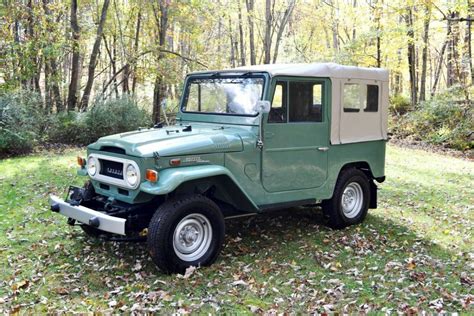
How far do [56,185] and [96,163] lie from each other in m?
3.81

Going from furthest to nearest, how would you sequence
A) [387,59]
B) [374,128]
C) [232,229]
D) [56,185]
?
[387,59] < [56,185] < [374,128] < [232,229]

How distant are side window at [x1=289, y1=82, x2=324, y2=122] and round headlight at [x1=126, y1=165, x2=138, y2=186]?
206 centimetres

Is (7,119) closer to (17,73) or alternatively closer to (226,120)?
(17,73)

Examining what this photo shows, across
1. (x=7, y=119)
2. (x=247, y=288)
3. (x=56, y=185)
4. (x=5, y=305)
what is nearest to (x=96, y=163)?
(x=5, y=305)

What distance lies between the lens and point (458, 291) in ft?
14.5

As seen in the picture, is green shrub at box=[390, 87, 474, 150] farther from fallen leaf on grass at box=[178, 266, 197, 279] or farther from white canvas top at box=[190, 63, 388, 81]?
fallen leaf on grass at box=[178, 266, 197, 279]

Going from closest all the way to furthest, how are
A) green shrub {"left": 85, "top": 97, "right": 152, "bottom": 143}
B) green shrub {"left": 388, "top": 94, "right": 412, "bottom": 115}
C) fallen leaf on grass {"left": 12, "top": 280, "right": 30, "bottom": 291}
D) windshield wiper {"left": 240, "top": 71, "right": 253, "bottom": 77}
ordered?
fallen leaf on grass {"left": 12, "top": 280, "right": 30, "bottom": 291} < windshield wiper {"left": 240, "top": 71, "right": 253, "bottom": 77} < green shrub {"left": 85, "top": 97, "right": 152, "bottom": 143} < green shrub {"left": 388, "top": 94, "right": 412, "bottom": 115}

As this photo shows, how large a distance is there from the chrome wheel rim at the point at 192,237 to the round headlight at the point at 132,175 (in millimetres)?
621

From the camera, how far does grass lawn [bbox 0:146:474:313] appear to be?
13.5 ft

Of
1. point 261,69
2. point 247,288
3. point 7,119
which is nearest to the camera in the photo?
point 247,288

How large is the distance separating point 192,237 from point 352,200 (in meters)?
2.84

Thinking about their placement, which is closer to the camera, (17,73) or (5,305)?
(5,305)

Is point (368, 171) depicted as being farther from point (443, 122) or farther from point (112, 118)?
point (443, 122)

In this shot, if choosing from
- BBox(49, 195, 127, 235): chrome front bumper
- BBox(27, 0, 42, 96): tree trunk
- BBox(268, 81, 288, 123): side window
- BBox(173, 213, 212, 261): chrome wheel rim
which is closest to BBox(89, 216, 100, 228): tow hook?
BBox(49, 195, 127, 235): chrome front bumper
